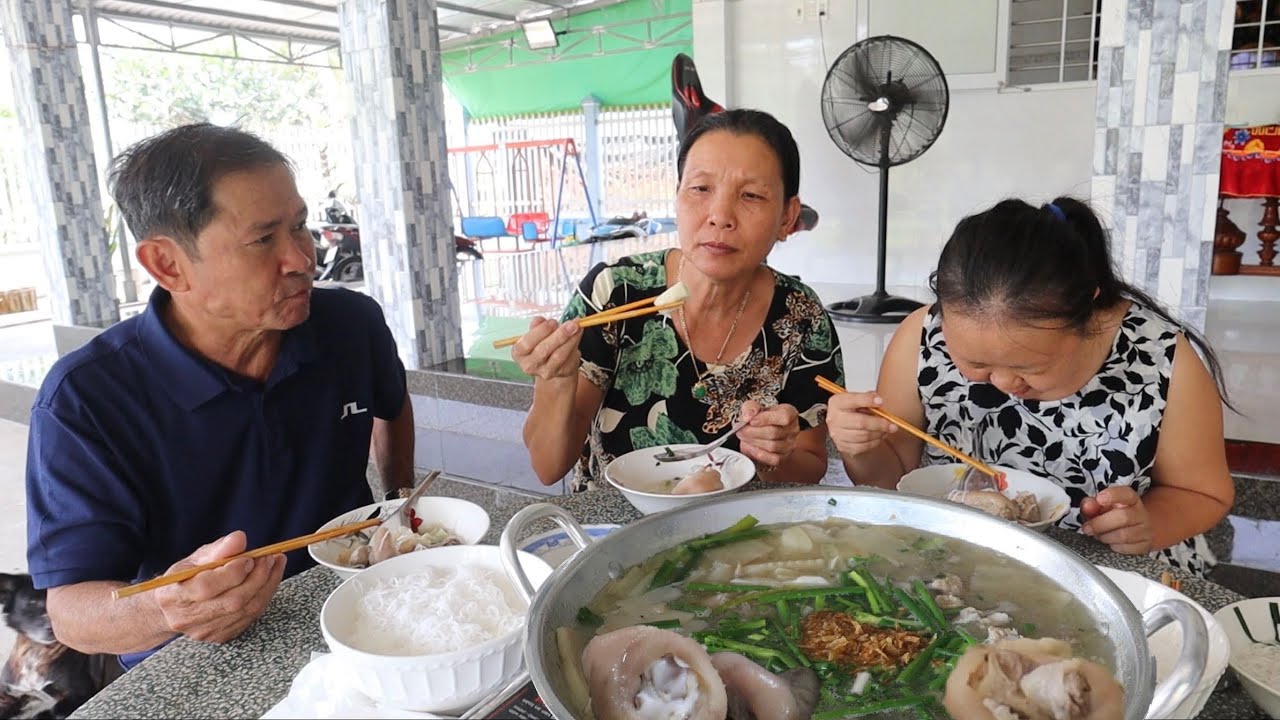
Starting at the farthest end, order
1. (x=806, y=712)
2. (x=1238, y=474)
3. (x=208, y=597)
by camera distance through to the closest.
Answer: (x=1238, y=474) < (x=208, y=597) < (x=806, y=712)

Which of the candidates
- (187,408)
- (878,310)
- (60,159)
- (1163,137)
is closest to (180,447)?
(187,408)

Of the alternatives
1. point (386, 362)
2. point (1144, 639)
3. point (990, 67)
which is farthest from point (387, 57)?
point (990, 67)

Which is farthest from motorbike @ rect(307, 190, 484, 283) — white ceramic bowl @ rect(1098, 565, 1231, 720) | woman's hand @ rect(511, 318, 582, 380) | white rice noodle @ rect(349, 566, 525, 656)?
white ceramic bowl @ rect(1098, 565, 1231, 720)

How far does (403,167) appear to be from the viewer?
15.0ft

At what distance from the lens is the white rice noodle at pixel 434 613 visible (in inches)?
39.8

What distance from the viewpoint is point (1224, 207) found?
248 inches

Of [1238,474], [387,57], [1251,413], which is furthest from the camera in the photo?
[387,57]

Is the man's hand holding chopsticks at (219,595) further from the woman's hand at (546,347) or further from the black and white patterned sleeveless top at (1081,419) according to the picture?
the black and white patterned sleeveless top at (1081,419)

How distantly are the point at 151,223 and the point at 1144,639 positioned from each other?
171 cm

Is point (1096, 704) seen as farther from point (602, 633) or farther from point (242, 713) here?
point (242, 713)

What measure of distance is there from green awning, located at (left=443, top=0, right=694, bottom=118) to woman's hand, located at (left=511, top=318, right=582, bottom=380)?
1294 centimetres

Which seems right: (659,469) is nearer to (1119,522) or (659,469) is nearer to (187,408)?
(1119,522)

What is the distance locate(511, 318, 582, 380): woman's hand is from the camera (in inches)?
67.6

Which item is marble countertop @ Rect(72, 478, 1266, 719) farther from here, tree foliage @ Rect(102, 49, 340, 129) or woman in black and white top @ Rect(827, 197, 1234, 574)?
tree foliage @ Rect(102, 49, 340, 129)
